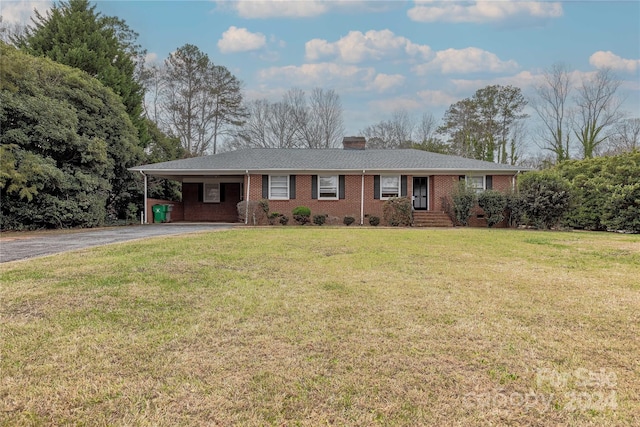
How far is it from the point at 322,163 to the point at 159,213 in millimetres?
8491

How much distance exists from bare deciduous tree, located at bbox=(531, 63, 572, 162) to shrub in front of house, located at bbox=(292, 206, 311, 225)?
2521 centimetres

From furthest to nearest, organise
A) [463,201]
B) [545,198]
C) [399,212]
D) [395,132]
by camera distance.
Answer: [395,132]
[399,212]
[463,201]
[545,198]

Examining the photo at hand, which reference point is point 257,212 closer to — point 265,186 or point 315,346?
point 265,186

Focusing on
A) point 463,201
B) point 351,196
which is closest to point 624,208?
point 463,201

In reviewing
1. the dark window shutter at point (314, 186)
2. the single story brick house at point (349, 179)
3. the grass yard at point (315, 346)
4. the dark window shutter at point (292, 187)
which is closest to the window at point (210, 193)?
the single story brick house at point (349, 179)

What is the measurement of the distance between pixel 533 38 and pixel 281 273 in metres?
17.3

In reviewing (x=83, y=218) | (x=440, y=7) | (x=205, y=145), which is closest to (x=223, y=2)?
(x=440, y=7)

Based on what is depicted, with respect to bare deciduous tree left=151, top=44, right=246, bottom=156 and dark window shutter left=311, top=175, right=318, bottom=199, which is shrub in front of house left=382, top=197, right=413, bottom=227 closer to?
dark window shutter left=311, top=175, right=318, bottom=199

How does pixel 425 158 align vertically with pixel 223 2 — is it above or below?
below

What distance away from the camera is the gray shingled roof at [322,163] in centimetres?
1714

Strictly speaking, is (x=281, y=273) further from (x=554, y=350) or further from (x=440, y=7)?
(x=440, y=7)

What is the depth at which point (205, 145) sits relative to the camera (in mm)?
32250

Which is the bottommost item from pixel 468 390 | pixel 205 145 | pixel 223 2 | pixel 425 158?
pixel 468 390

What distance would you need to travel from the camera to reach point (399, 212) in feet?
53.1
